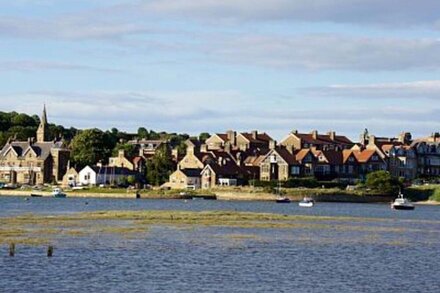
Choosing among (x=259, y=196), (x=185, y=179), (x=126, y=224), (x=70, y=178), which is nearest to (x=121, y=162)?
(x=70, y=178)

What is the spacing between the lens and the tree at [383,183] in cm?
14912

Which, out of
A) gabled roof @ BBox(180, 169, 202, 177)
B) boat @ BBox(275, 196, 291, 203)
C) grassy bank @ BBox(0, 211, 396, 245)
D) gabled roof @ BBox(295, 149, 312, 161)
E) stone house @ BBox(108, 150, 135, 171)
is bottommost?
grassy bank @ BBox(0, 211, 396, 245)

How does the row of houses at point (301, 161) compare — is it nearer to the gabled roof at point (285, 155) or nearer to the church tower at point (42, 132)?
the gabled roof at point (285, 155)

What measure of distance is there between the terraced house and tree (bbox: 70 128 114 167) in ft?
7.03

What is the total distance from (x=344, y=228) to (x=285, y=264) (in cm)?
2815

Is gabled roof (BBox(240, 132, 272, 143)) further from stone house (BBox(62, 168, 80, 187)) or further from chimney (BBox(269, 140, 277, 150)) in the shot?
stone house (BBox(62, 168, 80, 187))

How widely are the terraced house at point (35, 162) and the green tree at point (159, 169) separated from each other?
17870 millimetres

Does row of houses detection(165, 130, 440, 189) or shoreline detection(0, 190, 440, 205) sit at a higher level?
row of houses detection(165, 130, 440, 189)

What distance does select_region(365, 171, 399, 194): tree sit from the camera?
149125 mm

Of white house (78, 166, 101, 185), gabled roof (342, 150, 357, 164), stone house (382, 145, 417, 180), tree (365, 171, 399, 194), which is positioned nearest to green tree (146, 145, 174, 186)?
white house (78, 166, 101, 185)

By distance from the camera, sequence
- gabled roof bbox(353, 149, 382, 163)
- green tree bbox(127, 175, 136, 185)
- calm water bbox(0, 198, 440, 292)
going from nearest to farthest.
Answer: calm water bbox(0, 198, 440, 292), gabled roof bbox(353, 149, 382, 163), green tree bbox(127, 175, 136, 185)

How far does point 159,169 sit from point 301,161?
24.7 m

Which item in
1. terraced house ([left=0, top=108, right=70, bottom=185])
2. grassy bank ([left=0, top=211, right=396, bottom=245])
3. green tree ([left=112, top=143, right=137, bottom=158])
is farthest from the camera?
green tree ([left=112, top=143, right=137, bottom=158])

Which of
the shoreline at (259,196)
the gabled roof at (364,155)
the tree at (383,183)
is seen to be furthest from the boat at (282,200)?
the gabled roof at (364,155)
